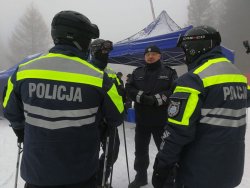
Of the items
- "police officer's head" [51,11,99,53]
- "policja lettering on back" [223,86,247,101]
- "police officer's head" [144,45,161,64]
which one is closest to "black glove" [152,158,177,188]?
"policja lettering on back" [223,86,247,101]

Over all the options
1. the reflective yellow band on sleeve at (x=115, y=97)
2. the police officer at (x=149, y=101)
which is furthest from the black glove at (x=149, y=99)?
the reflective yellow band on sleeve at (x=115, y=97)

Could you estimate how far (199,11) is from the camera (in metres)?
40.9

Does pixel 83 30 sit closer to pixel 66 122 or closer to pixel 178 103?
pixel 66 122

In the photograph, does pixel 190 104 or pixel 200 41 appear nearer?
pixel 190 104

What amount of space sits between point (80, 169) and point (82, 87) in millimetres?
621

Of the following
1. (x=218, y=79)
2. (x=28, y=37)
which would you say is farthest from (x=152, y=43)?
(x=28, y=37)

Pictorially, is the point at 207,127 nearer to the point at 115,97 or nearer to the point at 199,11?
the point at 115,97

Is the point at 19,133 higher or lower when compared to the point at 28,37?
lower

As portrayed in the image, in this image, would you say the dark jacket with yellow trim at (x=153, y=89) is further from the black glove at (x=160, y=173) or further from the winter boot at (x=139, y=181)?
the black glove at (x=160, y=173)

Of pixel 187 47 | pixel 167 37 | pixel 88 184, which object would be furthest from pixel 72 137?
pixel 167 37

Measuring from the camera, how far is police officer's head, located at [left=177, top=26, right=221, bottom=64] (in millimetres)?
2146

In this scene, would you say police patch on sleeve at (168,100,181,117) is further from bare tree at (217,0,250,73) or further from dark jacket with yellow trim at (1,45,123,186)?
bare tree at (217,0,250,73)

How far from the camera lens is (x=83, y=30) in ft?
6.82

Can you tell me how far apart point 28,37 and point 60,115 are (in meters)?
44.9
